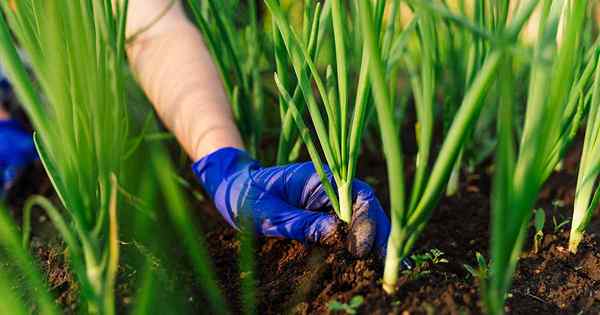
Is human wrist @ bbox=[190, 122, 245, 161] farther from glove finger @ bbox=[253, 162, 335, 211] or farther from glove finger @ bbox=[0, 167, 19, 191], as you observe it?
glove finger @ bbox=[0, 167, 19, 191]

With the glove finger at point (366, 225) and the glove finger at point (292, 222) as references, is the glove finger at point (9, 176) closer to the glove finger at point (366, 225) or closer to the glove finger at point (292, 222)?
the glove finger at point (292, 222)

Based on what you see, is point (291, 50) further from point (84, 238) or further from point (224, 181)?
point (84, 238)

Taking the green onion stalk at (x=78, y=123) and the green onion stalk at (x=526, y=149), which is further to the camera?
the green onion stalk at (x=78, y=123)

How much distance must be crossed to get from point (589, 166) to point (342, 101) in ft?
1.49

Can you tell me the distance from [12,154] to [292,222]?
120 centimetres

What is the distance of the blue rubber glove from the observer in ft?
4.04

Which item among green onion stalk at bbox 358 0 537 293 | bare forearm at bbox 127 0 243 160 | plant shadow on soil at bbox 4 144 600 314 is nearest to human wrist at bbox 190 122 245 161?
bare forearm at bbox 127 0 243 160

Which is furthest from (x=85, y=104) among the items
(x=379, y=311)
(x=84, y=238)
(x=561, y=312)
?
(x=561, y=312)

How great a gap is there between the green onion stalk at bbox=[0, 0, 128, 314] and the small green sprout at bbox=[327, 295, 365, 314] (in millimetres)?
319

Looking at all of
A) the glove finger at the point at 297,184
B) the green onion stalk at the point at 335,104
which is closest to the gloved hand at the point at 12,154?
the glove finger at the point at 297,184

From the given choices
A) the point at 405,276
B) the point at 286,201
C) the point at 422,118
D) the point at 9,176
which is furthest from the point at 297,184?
the point at 9,176

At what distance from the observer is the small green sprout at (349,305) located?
1.03m

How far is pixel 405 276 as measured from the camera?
110cm

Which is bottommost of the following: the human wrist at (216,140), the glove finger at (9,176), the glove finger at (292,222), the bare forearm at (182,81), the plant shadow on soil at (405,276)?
the glove finger at (9,176)
